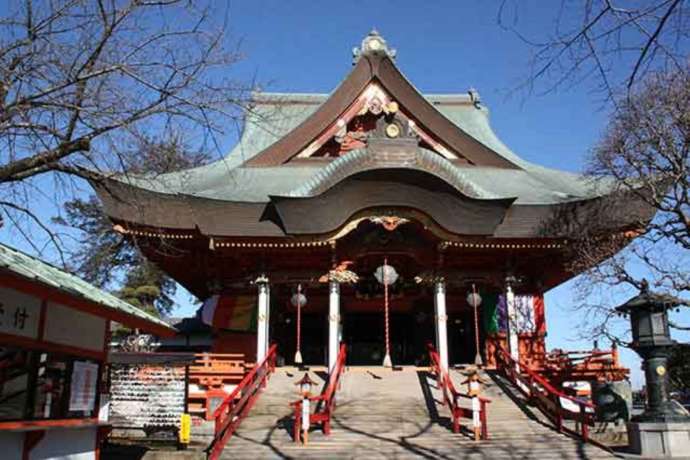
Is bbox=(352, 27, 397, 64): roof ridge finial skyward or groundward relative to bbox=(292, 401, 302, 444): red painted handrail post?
skyward

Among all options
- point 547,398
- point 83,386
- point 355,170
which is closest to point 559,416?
point 547,398

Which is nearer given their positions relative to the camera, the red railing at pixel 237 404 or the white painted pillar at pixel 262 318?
the red railing at pixel 237 404

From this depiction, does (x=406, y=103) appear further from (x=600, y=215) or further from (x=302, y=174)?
(x=600, y=215)

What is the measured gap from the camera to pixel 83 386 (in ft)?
27.1

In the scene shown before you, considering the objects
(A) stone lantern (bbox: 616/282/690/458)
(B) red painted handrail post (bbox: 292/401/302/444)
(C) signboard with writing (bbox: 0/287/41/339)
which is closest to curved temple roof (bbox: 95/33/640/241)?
(A) stone lantern (bbox: 616/282/690/458)

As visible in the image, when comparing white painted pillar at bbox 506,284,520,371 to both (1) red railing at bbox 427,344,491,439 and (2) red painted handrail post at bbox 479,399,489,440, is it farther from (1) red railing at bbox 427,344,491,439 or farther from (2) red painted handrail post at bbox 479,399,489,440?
(2) red painted handrail post at bbox 479,399,489,440

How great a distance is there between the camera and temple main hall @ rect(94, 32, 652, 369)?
1605 cm

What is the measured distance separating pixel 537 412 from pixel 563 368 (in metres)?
3.30

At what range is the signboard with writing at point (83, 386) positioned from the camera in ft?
26.1

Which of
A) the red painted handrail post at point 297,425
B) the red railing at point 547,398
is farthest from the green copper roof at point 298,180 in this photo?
the red painted handrail post at point 297,425

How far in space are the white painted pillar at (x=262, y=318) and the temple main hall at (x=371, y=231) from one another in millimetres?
A: 40

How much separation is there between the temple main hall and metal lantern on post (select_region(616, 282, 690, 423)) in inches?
157

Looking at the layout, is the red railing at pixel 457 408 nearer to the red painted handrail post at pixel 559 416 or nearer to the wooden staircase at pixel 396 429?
the wooden staircase at pixel 396 429

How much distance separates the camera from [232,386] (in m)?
15.2
